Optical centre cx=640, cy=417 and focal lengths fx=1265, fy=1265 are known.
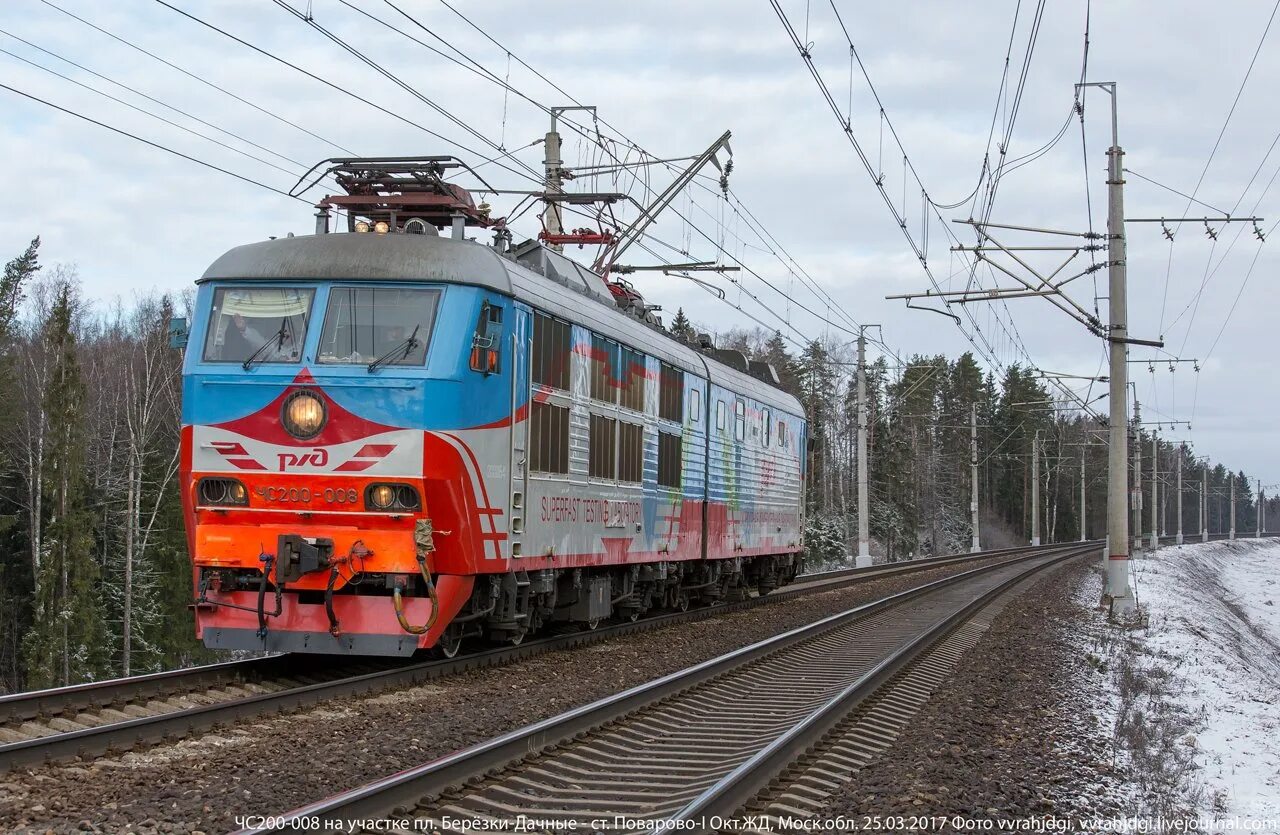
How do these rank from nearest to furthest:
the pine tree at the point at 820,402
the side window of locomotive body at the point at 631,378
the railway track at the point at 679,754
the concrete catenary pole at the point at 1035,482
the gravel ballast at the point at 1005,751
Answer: the railway track at the point at 679,754
the gravel ballast at the point at 1005,751
the side window of locomotive body at the point at 631,378
the concrete catenary pole at the point at 1035,482
the pine tree at the point at 820,402

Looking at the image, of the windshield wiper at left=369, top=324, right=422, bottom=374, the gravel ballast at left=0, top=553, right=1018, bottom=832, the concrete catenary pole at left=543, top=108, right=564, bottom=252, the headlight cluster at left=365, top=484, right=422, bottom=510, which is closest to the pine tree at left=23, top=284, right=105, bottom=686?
the concrete catenary pole at left=543, top=108, right=564, bottom=252

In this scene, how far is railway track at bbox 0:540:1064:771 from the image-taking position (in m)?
7.47

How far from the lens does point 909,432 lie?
76.0 meters

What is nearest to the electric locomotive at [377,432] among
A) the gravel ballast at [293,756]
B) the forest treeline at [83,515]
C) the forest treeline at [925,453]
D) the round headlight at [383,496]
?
the round headlight at [383,496]

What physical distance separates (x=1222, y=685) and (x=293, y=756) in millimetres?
11753

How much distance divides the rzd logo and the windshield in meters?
0.81

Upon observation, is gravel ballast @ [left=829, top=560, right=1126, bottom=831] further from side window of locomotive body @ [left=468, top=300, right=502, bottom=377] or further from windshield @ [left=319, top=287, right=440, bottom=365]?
windshield @ [left=319, top=287, right=440, bottom=365]

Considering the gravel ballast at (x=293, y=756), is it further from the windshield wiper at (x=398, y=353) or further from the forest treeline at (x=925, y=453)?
the forest treeline at (x=925, y=453)

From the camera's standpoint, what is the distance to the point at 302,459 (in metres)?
10.5

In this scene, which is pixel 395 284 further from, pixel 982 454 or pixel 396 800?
pixel 982 454

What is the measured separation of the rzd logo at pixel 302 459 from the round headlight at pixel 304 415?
14cm

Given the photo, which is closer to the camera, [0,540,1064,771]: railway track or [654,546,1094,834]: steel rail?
[654,546,1094,834]: steel rail

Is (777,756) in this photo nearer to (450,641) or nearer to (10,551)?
(450,641)

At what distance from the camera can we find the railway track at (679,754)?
6344 mm
